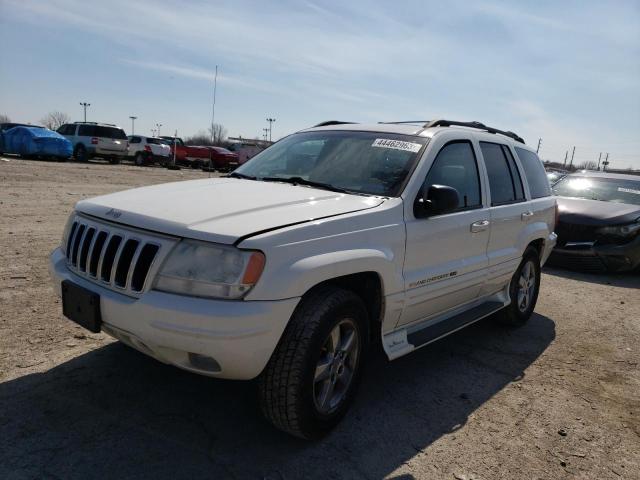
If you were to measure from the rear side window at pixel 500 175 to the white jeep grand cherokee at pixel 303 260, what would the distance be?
0.16 ft

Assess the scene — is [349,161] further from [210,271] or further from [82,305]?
[82,305]

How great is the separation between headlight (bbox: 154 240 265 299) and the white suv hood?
7 cm

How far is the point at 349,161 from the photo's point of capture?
364cm

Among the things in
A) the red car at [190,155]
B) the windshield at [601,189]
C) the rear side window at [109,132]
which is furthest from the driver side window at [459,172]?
the red car at [190,155]

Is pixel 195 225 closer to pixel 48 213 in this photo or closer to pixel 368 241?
pixel 368 241

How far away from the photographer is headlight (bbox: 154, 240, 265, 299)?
Result: 2.39 metres

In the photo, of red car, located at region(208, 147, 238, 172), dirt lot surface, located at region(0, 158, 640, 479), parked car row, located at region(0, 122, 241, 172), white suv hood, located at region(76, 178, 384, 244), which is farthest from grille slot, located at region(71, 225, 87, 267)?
red car, located at region(208, 147, 238, 172)

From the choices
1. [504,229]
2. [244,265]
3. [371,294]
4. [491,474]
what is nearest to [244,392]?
[371,294]

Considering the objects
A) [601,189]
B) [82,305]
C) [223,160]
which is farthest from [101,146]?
[82,305]

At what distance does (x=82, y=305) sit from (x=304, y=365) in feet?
4.05

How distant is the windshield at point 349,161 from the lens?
341cm

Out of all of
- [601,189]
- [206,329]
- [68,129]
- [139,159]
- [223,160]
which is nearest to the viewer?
[206,329]

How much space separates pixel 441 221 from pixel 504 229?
113 centimetres

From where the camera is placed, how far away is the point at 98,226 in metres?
2.88
